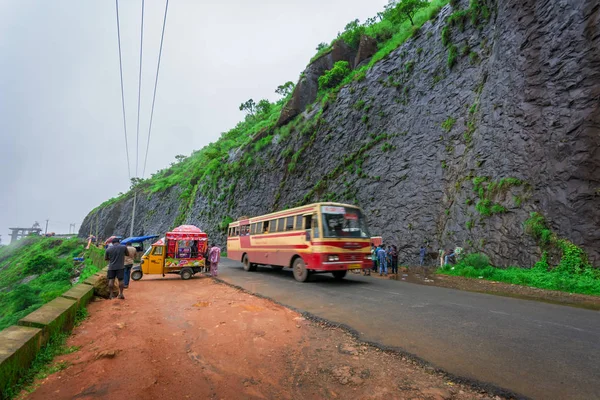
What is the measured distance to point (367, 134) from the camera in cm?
2297

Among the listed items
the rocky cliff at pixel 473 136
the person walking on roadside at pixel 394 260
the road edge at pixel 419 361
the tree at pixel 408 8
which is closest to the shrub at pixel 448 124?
the rocky cliff at pixel 473 136

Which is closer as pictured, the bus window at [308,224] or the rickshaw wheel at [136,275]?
the bus window at [308,224]

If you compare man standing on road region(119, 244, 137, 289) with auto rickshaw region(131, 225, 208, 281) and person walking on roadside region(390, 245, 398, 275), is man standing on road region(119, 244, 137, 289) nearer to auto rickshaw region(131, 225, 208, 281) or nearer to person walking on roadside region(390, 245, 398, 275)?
auto rickshaw region(131, 225, 208, 281)

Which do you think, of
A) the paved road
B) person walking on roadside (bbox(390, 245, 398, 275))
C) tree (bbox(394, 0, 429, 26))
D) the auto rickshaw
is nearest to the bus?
Result: the paved road

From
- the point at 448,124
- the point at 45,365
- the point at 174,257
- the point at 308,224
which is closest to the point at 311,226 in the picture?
the point at 308,224

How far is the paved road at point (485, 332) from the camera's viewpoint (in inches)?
144

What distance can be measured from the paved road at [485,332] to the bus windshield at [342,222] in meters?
2.47

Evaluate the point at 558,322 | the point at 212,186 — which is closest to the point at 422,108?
the point at 558,322

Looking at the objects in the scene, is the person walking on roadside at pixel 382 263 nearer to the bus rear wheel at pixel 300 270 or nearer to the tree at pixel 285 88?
the bus rear wheel at pixel 300 270

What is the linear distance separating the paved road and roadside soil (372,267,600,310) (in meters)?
1.10

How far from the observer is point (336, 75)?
2964 cm

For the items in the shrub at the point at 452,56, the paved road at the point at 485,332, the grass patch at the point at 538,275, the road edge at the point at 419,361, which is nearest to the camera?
the road edge at the point at 419,361

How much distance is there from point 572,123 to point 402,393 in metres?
14.0

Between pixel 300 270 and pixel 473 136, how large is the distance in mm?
11748
